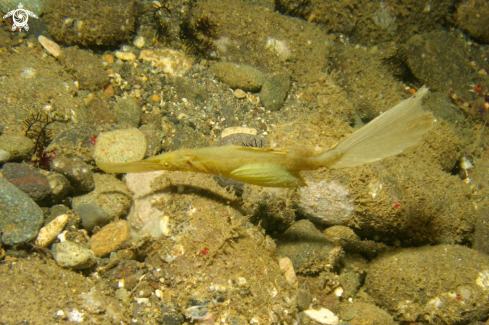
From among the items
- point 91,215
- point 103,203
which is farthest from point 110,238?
point 103,203

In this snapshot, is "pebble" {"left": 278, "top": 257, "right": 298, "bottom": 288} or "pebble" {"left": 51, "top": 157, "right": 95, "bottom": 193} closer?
"pebble" {"left": 278, "top": 257, "right": 298, "bottom": 288}

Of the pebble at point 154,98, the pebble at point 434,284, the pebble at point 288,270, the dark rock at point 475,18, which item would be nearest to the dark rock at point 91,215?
the pebble at point 154,98

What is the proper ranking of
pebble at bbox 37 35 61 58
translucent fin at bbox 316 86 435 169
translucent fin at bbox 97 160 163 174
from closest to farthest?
translucent fin at bbox 316 86 435 169
translucent fin at bbox 97 160 163 174
pebble at bbox 37 35 61 58

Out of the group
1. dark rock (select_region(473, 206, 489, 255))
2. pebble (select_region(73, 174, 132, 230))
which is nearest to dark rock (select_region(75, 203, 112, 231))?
pebble (select_region(73, 174, 132, 230))

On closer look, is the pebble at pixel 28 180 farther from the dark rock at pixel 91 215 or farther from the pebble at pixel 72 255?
the pebble at pixel 72 255

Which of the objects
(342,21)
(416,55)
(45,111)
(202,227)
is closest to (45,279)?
(202,227)

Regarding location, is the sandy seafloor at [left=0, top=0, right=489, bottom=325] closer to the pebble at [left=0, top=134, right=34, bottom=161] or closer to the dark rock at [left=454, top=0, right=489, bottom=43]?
the pebble at [left=0, top=134, right=34, bottom=161]

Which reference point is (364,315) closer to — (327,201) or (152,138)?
(327,201)
